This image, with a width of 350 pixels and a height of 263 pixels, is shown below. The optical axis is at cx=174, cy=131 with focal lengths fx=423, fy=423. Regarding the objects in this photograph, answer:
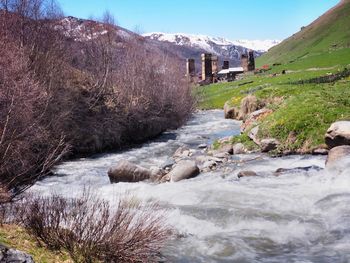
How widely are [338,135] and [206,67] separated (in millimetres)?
119385

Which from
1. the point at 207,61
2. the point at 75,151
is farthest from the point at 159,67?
the point at 207,61

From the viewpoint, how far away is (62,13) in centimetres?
3359

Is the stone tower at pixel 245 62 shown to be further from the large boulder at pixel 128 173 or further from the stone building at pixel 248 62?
the large boulder at pixel 128 173

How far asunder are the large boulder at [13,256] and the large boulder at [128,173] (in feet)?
40.3

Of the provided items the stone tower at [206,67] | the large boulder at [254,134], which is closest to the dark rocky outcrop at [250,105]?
the large boulder at [254,134]

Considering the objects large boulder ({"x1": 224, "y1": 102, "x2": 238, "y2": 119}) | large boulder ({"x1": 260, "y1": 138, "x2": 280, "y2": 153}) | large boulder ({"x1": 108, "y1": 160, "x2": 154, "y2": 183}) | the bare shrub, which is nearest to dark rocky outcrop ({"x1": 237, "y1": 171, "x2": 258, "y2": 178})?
large boulder ({"x1": 108, "y1": 160, "x2": 154, "y2": 183})

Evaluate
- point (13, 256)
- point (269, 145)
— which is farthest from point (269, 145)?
point (13, 256)

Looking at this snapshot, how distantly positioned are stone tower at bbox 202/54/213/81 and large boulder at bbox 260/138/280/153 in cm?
11102

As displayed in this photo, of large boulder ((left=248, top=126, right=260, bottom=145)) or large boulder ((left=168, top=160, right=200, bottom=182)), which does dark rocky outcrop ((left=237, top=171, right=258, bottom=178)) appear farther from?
large boulder ((left=248, top=126, right=260, bottom=145))

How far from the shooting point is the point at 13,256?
6.41 metres

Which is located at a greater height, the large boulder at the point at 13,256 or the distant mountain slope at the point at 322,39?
the distant mountain slope at the point at 322,39

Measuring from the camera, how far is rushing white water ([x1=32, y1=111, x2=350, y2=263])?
9656 mm

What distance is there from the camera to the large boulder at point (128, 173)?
18938 millimetres

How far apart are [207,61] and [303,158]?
11791 cm
